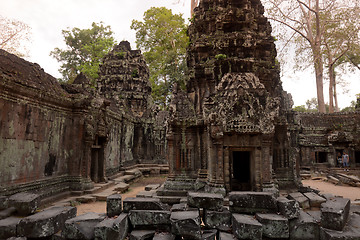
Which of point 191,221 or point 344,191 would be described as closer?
point 191,221

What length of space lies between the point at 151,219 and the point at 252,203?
189 centimetres

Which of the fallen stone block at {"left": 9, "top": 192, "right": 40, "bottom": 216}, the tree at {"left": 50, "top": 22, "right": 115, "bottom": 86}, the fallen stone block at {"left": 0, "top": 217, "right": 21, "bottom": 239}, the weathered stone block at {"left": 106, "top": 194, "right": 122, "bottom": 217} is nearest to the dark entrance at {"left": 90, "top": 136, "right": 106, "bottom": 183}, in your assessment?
the fallen stone block at {"left": 9, "top": 192, "right": 40, "bottom": 216}

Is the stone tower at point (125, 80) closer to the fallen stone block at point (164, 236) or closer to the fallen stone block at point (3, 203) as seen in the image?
the fallen stone block at point (3, 203)

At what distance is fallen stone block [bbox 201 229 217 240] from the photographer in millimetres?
3677

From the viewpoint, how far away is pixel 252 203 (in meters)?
4.15

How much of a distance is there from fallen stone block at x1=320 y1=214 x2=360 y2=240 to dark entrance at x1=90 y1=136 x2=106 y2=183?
9.76m

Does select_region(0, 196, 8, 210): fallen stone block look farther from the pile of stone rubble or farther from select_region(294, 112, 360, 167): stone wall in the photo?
select_region(294, 112, 360, 167): stone wall

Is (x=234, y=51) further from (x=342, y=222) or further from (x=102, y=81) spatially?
(x=102, y=81)

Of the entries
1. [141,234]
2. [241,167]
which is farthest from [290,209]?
[241,167]

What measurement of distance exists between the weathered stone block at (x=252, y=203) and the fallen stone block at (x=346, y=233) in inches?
31.4

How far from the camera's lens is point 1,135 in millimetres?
6203

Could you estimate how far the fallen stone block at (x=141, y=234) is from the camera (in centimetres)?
367

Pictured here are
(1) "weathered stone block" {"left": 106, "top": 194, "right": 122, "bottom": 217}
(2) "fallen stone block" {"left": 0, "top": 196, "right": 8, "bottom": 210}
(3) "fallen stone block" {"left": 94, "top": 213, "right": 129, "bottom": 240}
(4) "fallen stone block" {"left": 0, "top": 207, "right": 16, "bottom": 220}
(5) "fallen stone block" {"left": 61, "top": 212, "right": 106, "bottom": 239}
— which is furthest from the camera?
(2) "fallen stone block" {"left": 0, "top": 196, "right": 8, "bottom": 210}

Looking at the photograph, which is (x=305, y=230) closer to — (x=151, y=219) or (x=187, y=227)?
(x=187, y=227)
